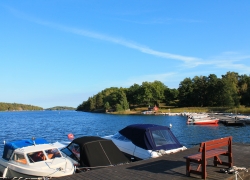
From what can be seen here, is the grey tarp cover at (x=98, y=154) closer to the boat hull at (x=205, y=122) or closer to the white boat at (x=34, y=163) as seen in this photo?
the white boat at (x=34, y=163)

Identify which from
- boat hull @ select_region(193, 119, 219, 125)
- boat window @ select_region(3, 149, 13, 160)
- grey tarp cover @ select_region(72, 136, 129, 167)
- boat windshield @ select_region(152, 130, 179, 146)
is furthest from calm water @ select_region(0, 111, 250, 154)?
grey tarp cover @ select_region(72, 136, 129, 167)

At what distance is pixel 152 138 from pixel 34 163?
6448mm

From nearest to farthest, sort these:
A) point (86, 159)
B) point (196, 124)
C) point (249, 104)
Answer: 1. point (86, 159)
2. point (196, 124)
3. point (249, 104)

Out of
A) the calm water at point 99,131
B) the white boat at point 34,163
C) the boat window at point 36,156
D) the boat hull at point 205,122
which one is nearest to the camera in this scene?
the white boat at point 34,163

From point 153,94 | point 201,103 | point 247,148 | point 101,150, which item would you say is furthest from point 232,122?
point 153,94

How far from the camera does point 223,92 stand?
4259 inches

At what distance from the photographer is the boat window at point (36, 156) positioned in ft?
39.6

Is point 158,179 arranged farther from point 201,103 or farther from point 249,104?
point 201,103

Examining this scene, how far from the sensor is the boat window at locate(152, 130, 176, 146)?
15266 millimetres

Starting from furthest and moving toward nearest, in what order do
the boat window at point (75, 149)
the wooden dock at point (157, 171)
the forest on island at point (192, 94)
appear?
the forest on island at point (192, 94), the boat window at point (75, 149), the wooden dock at point (157, 171)

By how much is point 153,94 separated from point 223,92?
42065mm

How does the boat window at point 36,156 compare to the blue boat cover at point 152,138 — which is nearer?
the boat window at point 36,156

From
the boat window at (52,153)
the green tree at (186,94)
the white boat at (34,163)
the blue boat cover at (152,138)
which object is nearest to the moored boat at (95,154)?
the white boat at (34,163)

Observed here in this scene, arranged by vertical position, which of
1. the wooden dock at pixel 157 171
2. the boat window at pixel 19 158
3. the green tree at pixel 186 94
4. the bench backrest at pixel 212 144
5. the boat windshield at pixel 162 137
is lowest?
the wooden dock at pixel 157 171
